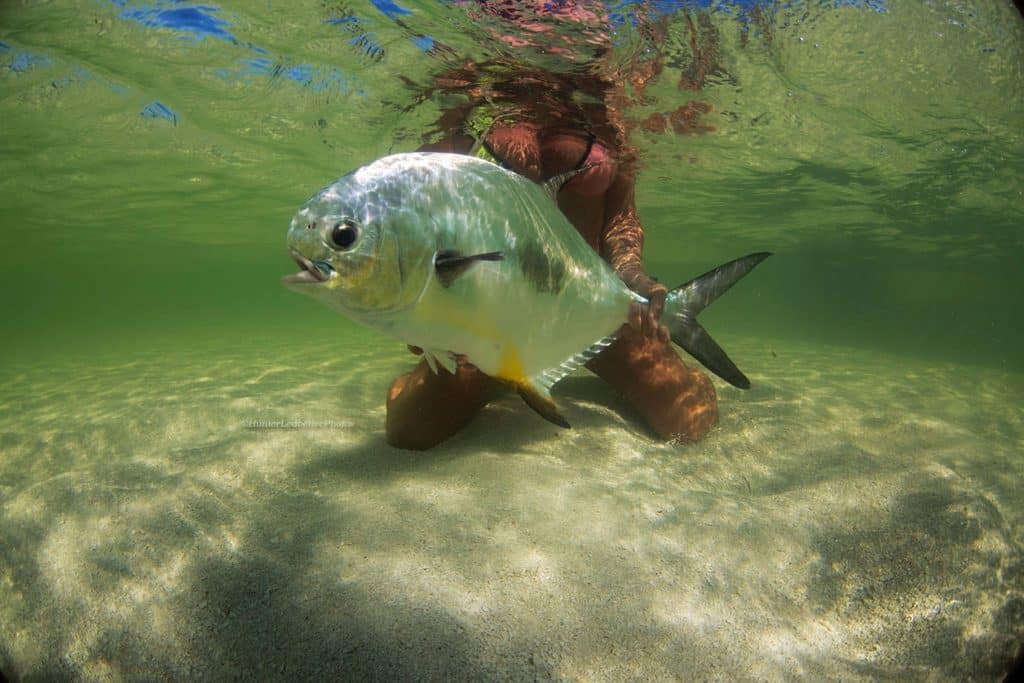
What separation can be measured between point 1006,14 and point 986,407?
20.8ft

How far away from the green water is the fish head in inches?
50.7

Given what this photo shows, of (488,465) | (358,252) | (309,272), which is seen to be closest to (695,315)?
(488,465)

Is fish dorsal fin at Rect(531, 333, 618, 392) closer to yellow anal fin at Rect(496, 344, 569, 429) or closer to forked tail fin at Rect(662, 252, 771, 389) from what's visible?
yellow anal fin at Rect(496, 344, 569, 429)

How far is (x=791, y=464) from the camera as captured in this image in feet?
12.6

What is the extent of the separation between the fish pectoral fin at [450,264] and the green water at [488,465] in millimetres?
1335

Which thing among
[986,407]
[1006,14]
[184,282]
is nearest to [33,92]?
[1006,14]

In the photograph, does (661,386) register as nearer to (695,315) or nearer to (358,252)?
(695,315)

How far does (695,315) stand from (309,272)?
210cm

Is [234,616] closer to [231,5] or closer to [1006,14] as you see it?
[231,5]

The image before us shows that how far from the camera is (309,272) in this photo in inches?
58.7

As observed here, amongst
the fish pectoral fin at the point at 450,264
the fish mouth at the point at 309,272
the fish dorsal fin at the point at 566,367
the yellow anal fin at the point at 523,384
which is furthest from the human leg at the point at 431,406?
the fish mouth at the point at 309,272

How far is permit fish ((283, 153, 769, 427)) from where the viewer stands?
152 centimetres

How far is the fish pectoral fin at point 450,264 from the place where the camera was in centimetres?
162

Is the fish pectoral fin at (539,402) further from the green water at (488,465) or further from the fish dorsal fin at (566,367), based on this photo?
the green water at (488,465)
